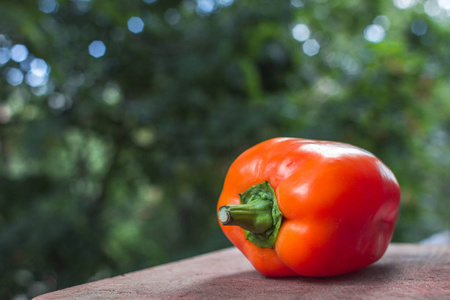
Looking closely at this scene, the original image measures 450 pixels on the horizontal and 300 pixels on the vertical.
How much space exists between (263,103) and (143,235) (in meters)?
2.12

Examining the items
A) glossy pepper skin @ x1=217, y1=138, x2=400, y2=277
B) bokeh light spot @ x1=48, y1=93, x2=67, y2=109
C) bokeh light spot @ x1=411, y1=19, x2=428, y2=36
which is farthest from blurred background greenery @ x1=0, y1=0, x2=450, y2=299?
glossy pepper skin @ x1=217, y1=138, x2=400, y2=277

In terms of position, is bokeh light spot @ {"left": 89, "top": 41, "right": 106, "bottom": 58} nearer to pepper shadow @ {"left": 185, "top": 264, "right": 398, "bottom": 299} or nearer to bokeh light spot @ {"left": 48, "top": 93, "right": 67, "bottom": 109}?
bokeh light spot @ {"left": 48, "top": 93, "right": 67, "bottom": 109}

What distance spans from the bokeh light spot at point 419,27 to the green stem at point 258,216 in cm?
325

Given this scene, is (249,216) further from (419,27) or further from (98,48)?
(419,27)

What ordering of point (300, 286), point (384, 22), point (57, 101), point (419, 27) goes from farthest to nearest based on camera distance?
point (384, 22) → point (419, 27) → point (57, 101) → point (300, 286)

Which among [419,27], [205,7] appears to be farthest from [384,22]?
[205,7]

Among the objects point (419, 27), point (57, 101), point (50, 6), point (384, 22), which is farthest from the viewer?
point (384, 22)

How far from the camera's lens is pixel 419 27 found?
3.59m

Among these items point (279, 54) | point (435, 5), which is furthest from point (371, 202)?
point (435, 5)

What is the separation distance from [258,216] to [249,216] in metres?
0.02

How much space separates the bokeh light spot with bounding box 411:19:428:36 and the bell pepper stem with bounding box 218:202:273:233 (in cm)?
329

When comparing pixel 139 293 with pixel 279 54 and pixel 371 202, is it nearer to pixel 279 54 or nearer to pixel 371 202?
pixel 371 202

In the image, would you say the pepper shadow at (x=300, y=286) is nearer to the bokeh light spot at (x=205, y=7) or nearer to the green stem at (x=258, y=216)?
the green stem at (x=258, y=216)

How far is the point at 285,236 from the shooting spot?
78 centimetres
